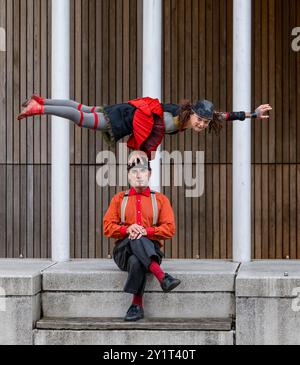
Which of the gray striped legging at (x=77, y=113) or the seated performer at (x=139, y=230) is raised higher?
the gray striped legging at (x=77, y=113)

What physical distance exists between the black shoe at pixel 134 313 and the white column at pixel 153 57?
1.60 meters

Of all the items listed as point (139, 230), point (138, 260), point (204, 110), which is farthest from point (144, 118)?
point (138, 260)

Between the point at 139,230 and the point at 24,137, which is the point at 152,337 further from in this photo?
the point at 24,137

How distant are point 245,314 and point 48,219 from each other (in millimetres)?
3608

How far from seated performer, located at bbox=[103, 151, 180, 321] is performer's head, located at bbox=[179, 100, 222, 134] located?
1.59ft

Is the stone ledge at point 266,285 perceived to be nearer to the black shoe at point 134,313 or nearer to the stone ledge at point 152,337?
the stone ledge at point 152,337

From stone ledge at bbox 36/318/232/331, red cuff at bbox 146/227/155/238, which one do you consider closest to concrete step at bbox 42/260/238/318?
stone ledge at bbox 36/318/232/331

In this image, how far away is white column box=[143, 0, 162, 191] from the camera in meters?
9.02

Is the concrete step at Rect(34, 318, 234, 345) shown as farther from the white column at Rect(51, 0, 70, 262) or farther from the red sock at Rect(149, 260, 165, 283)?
the white column at Rect(51, 0, 70, 262)

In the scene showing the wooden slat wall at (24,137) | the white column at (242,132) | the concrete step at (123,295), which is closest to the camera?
the concrete step at (123,295)

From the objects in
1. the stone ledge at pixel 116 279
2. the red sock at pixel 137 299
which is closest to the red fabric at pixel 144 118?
the stone ledge at pixel 116 279

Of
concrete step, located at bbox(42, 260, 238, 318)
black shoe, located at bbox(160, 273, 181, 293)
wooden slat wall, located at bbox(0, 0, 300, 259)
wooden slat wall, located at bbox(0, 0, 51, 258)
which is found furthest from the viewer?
wooden slat wall, located at bbox(0, 0, 51, 258)

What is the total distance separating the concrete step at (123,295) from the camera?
26.0ft
